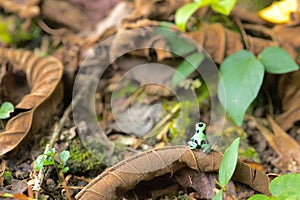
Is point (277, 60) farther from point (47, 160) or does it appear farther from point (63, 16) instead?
point (63, 16)

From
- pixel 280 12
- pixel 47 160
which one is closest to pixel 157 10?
pixel 280 12

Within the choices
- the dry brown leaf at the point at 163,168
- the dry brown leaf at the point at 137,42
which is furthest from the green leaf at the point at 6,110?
the dry brown leaf at the point at 137,42

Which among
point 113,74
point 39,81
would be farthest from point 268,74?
point 39,81

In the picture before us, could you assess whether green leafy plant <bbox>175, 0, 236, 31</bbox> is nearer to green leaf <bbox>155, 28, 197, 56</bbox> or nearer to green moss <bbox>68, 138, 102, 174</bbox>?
green leaf <bbox>155, 28, 197, 56</bbox>

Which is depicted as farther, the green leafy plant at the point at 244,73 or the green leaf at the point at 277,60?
the green leaf at the point at 277,60

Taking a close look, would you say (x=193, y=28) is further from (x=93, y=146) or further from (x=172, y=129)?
(x=93, y=146)

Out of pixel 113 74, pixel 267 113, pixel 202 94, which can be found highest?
pixel 113 74

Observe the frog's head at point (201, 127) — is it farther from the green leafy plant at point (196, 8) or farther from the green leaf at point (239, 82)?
the green leafy plant at point (196, 8)
